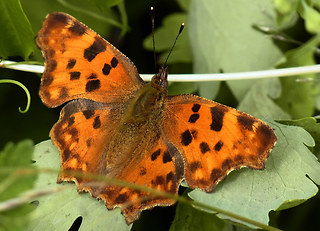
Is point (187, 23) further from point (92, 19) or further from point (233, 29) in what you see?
point (92, 19)

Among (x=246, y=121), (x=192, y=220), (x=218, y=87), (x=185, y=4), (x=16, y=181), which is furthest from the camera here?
(x=185, y=4)

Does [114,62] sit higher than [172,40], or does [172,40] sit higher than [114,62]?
[114,62]

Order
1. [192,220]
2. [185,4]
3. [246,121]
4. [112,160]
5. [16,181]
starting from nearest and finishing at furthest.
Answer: [16,181]
[246,121]
[112,160]
[192,220]
[185,4]

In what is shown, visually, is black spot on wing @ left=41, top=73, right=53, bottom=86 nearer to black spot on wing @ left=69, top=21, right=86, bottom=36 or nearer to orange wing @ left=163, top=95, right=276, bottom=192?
black spot on wing @ left=69, top=21, right=86, bottom=36

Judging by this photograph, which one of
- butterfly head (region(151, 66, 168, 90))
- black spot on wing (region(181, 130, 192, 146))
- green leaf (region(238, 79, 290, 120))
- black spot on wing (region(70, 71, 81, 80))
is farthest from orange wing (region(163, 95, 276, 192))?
green leaf (region(238, 79, 290, 120))

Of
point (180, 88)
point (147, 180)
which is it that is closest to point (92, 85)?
point (147, 180)

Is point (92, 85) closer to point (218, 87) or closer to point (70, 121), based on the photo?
point (70, 121)
